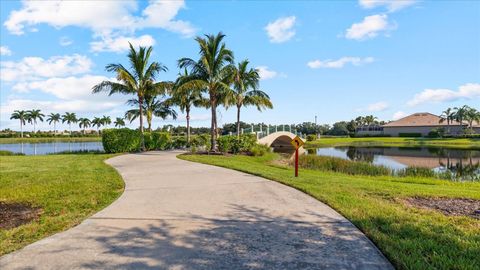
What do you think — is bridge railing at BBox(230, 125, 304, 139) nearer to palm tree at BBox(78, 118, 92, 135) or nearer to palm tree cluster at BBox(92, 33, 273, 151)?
palm tree cluster at BBox(92, 33, 273, 151)

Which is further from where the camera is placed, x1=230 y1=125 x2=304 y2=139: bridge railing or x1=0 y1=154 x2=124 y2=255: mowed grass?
x1=230 y1=125 x2=304 y2=139: bridge railing

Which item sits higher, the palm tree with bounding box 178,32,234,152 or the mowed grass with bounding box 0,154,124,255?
the palm tree with bounding box 178,32,234,152

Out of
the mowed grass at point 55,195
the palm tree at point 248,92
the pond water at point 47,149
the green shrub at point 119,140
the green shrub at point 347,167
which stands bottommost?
the green shrub at point 347,167

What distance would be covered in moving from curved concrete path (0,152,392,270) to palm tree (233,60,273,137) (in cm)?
1732

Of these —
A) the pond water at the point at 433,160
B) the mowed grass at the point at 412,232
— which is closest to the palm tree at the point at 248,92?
the pond water at the point at 433,160

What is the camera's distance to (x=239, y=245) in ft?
13.5

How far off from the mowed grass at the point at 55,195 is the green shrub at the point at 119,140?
9889 mm

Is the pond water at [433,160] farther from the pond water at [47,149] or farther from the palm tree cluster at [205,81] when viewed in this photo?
the pond water at [47,149]

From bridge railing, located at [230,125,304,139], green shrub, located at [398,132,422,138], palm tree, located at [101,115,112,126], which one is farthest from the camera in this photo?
palm tree, located at [101,115,112,126]

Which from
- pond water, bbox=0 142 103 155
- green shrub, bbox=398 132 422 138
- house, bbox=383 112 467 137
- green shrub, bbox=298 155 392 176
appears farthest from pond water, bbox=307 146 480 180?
house, bbox=383 112 467 137

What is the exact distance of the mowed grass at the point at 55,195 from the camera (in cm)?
474

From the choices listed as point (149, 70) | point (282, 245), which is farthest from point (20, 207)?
point (149, 70)

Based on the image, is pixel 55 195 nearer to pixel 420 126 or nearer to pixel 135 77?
pixel 135 77

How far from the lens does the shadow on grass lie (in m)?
3.59
